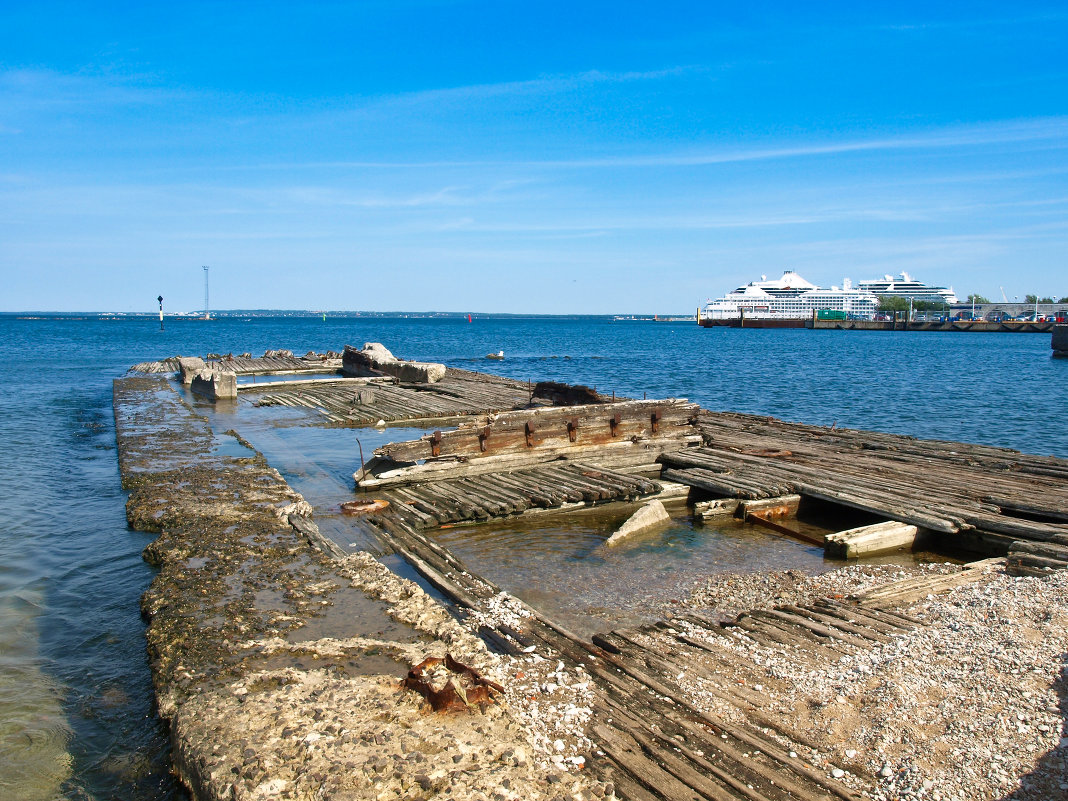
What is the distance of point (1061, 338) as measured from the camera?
63.4m

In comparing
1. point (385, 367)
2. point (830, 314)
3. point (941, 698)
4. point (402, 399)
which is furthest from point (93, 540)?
point (830, 314)

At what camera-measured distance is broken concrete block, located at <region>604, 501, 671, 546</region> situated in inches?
386

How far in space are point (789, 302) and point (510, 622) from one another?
566ft

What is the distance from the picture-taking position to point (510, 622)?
6.53 m

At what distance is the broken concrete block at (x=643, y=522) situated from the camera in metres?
9.81

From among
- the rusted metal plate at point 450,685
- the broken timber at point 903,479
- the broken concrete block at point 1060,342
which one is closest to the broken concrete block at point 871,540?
the broken timber at point 903,479

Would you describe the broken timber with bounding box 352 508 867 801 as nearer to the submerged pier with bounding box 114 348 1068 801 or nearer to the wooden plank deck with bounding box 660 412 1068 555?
the submerged pier with bounding box 114 348 1068 801

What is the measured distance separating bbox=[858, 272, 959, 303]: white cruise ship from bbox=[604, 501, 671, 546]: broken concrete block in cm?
18302

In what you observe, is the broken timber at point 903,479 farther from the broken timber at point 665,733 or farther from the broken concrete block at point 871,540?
Answer: the broken timber at point 665,733

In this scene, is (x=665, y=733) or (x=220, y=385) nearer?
(x=665, y=733)

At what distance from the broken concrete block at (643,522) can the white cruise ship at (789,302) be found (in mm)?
160383

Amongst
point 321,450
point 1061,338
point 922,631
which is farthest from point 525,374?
point 1061,338

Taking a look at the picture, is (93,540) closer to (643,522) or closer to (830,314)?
(643,522)

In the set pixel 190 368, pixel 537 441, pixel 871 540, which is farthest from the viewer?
pixel 190 368
